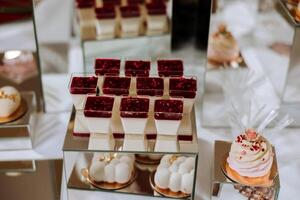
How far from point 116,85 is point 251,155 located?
386 mm

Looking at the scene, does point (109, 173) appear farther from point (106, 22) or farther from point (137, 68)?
point (106, 22)

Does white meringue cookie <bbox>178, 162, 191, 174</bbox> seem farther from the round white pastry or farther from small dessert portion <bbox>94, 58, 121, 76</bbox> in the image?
the round white pastry

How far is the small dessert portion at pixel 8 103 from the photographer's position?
4.97 ft

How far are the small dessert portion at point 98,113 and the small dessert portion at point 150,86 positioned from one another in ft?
0.26

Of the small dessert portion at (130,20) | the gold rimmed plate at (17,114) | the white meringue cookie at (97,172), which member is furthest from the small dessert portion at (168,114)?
the small dessert portion at (130,20)

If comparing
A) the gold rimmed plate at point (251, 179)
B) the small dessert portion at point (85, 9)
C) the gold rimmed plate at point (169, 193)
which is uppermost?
the small dessert portion at point (85, 9)

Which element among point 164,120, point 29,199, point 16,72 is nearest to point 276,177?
point 164,120

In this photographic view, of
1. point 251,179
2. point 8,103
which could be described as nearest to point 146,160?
point 251,179

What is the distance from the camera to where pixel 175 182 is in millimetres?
1401

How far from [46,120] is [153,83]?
48 centimetres

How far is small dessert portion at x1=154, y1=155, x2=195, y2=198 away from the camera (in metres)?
1.40

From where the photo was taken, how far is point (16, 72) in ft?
5.98

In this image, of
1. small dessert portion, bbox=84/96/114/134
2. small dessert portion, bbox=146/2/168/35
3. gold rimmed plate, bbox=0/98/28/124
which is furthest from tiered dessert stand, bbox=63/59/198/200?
small dessert portion, bbox=146/2/168/35

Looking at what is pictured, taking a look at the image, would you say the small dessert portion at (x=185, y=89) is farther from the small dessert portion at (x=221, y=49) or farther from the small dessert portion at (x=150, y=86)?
the small dessert portion at (x=221, y=49)
